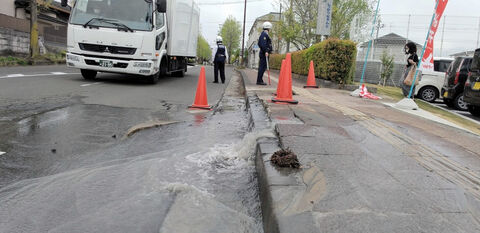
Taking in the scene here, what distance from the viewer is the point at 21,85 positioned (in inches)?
301

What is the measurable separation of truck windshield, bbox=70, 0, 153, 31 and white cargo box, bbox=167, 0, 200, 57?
5.17ft

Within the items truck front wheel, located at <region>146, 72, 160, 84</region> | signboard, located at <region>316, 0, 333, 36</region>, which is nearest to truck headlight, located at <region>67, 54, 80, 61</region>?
truck front wheel, located at <region>146, 72, 160, 84</region>

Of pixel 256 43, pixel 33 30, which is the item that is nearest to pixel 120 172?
pixel 33 30

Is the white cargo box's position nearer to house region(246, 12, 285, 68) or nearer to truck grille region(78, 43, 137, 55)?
truck grille region(78, 43, 137, 55)

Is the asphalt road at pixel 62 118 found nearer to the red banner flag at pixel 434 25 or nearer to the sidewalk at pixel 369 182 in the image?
the sidewalk at pixel 369 182

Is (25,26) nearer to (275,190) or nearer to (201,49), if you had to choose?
(275,190)

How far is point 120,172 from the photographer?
9.59 ft

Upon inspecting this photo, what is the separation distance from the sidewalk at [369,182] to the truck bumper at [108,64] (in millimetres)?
6155

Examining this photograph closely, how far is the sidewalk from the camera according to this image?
1813 millimetres

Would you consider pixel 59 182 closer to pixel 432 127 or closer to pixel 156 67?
pixel 432 127

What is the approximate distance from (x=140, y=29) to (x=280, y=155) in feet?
25.4

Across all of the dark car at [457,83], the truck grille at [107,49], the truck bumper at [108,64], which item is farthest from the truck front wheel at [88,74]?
the dark car at [457,83]

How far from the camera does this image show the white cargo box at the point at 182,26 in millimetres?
11227

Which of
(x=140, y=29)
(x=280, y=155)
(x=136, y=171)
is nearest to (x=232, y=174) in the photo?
(x=280, y=155)
